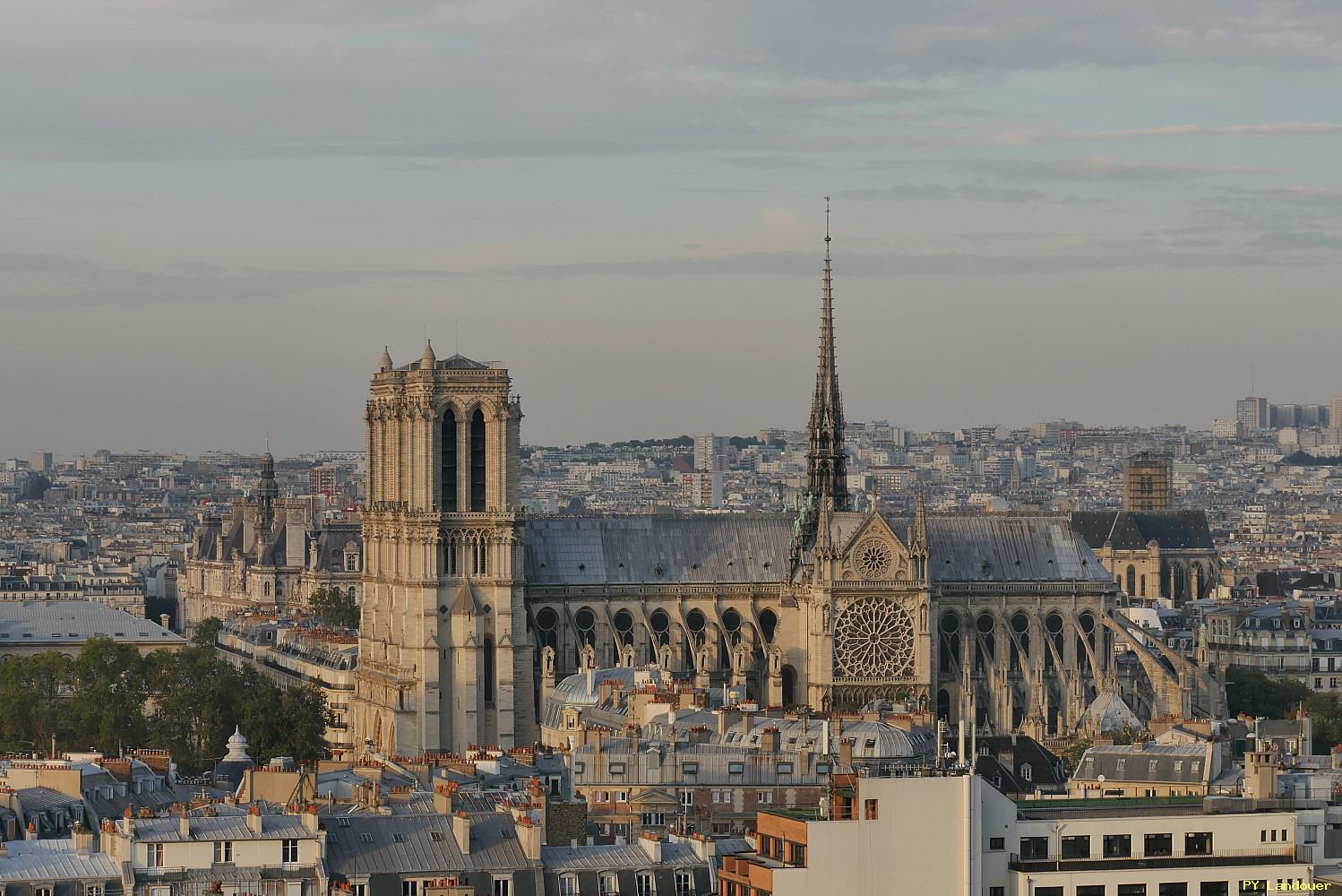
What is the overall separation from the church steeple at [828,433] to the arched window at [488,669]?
14683mm

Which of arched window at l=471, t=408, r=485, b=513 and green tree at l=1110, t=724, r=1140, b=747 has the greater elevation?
arched window at l=471, t=408, r=485, b=513

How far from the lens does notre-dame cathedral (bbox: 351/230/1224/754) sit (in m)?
121

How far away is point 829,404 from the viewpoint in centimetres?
13438

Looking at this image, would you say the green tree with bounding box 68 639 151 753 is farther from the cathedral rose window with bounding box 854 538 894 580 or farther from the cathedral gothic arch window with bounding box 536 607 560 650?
the cathedral rose window with bounding box 854 538 894 580

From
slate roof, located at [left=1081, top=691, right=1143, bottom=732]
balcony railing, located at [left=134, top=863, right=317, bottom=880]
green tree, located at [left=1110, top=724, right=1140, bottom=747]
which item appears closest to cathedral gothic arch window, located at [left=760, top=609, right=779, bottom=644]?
slate roof, located at [left=1081, top=691, right=1143, bottom=732]

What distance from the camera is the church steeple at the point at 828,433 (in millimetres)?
132500

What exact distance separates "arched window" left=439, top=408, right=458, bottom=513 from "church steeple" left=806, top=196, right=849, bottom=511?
14.8m

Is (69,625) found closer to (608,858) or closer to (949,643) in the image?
(949,643)

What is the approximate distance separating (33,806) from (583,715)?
3082 centimetres

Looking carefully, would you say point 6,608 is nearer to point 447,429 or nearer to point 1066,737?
point 447,429

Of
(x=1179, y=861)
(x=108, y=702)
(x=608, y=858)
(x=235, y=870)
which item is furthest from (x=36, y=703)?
(x=1179, y=861)

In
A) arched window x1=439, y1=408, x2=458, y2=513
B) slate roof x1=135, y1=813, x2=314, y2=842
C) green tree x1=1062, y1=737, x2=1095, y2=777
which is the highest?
arched window x1=439, y1=408, x2=458, y2=513

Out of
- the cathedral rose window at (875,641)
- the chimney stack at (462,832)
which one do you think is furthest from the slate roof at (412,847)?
the cathedral rose window at (875,641)

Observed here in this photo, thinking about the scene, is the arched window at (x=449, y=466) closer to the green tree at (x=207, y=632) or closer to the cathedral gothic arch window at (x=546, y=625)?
the cathedral gothic arch window at (x=546, y=625)
